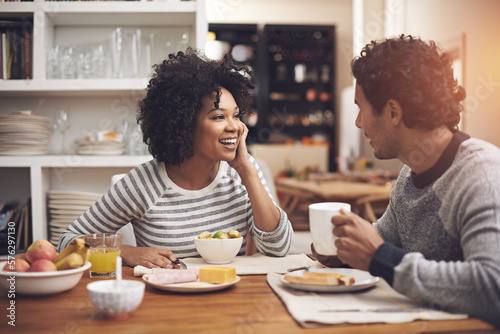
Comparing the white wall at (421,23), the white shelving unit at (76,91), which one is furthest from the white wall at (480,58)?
the white shelving unit at (76,91)

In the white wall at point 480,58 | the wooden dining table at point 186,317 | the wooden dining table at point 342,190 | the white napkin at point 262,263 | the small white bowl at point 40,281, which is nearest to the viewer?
the wooden dining table at point 186,317

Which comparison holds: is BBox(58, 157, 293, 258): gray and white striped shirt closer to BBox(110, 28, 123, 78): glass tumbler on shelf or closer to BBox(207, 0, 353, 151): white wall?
BBox(110, 28, 123, 78): glass tumbler on shelf

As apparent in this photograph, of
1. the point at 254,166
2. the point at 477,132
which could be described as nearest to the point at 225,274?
the point at 254,166

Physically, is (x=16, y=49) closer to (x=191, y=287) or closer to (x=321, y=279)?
(x=191, y=287)

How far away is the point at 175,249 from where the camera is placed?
1.61m

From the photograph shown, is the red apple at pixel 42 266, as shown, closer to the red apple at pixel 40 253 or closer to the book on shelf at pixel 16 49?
the red apple at pixel 40 253

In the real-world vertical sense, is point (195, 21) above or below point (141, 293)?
above

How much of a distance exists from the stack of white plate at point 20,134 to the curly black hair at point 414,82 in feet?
6.27

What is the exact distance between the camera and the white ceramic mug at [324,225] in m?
1.07

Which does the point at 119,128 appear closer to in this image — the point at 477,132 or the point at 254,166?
the point at 254,166

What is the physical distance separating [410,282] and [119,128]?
2.12 meters

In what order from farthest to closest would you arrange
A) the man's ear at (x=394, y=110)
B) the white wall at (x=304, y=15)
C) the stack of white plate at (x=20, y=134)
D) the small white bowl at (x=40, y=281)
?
the white wall at (x=304, y=15) → the stack of white plate at (x=20, y=134) → the man's ear at (x=394, y=110) → the small white bowl at (x=40, y=281)

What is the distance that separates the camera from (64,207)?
2551 millimetres

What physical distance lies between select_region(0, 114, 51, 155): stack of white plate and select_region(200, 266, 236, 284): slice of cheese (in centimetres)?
174
